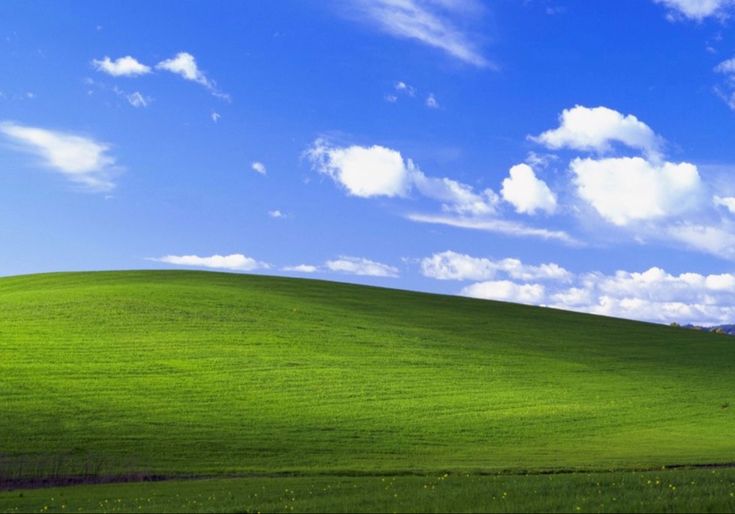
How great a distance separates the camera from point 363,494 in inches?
788

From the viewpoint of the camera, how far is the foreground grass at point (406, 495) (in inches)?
682

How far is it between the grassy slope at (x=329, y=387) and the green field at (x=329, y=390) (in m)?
0.16

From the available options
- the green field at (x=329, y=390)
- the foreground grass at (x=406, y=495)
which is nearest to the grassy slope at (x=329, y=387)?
the green field at (x=329, y=390)

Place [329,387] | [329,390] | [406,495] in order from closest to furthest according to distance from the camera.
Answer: [406,495], [329,390], [329,387]

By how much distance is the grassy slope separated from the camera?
31109 mm

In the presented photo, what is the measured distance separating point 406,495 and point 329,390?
877 inches

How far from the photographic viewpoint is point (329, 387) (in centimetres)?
4209

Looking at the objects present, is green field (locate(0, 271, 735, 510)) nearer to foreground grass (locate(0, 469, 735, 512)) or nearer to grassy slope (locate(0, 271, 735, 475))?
grassy slope (locate(0, 271, 735, 475))

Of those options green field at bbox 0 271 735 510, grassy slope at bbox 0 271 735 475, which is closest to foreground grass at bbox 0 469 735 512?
green field at bbox 0 271 735 510

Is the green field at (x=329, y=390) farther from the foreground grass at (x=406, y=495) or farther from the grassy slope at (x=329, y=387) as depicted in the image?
the foreground grass at (x=406, y=495)

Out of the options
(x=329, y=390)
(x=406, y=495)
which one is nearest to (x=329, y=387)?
(x=329, y=390)

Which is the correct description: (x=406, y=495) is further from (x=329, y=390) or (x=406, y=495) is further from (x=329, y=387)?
(x=329, y=387)

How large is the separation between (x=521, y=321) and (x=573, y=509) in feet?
179

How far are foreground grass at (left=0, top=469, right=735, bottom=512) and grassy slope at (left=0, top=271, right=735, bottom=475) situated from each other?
4.37 metres
